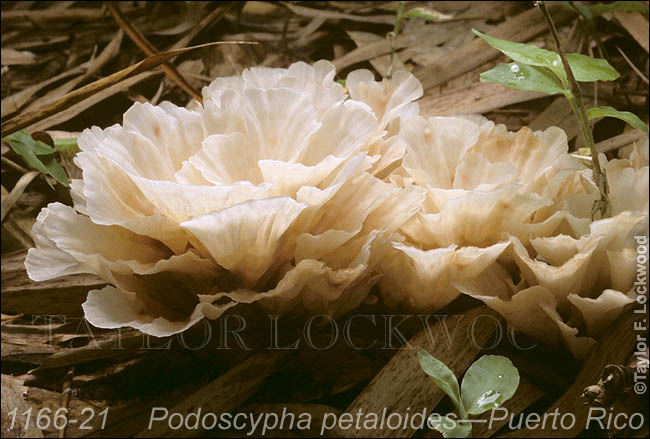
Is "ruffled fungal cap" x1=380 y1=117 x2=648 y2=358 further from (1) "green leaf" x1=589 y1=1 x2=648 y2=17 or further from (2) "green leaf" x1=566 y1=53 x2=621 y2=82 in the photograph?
(1) "green leaf" x1=589 y1=1 x2=648 y2=17

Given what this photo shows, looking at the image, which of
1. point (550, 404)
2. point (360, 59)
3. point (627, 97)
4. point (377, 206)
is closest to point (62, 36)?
point (360, 59)

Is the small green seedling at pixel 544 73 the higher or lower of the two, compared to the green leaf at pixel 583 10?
higher

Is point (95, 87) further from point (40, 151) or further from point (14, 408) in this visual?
point (14, 408)

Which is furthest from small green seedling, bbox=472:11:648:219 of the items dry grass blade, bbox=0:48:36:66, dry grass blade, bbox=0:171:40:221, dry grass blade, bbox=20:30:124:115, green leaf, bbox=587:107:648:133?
dry grass blade, bbox=0:48:36:66

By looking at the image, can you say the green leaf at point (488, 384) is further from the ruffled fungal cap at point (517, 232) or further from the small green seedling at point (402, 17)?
the small green seedling at point (402, 17)

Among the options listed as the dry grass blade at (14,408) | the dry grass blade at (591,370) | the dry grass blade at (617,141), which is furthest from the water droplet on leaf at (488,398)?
the dry grass blade at (14,408)

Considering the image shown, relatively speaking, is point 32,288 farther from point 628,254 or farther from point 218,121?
point 628,254
